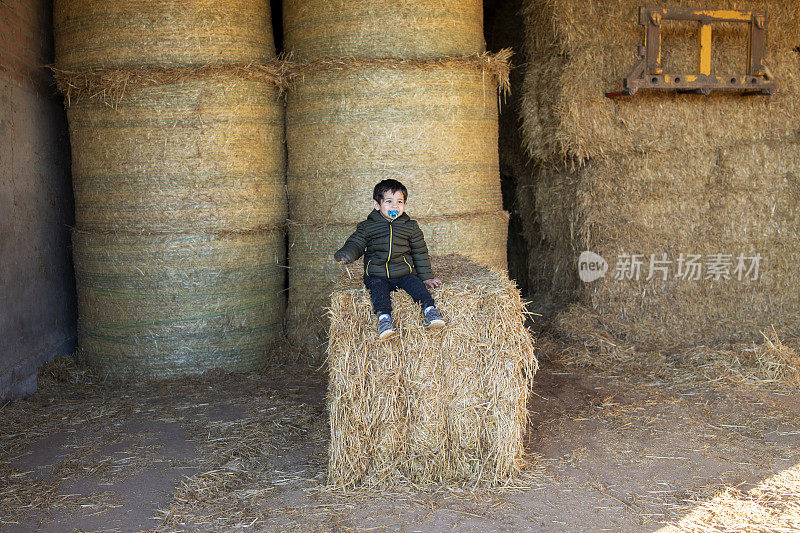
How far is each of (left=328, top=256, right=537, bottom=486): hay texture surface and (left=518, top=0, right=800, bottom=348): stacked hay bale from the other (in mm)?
2921

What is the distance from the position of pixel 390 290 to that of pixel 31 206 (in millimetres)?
3242

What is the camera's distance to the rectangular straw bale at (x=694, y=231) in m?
6.23

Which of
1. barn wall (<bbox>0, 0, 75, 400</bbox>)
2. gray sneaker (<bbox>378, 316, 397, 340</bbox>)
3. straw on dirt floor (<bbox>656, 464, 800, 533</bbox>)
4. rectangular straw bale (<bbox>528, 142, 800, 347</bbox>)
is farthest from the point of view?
rectangular straw bale (<bbox>528, 142, 800, 347</bbox>)

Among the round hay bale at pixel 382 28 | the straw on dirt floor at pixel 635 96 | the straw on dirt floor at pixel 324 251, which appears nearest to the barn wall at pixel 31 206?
the straw on dirt floor at pixel 324 251

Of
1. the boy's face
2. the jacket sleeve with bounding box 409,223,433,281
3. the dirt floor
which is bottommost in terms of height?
the dirt floor

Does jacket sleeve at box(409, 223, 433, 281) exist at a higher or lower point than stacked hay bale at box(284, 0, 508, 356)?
lower

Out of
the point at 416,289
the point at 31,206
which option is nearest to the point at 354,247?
the point at 416,289

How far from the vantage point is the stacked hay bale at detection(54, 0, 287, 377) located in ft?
17.4

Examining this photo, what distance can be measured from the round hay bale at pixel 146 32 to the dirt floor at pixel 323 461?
2.39 m

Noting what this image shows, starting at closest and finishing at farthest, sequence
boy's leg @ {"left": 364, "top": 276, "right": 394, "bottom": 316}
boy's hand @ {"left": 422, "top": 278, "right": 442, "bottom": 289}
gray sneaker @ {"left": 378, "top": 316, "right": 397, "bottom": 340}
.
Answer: gray sneaker @ {"left": 378, "top": 316, "right": 397, "bottom": 340}
boy's leg @ {"left": 364, "top": 276, "right": 394, "bottom": 316}
boy's hand @ {"left": 422, "top": 278, "right": 442, "bottom": 289}

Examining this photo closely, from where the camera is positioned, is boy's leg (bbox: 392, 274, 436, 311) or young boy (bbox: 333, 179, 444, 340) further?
young boy (bbox: 333, 179, 444, 340)

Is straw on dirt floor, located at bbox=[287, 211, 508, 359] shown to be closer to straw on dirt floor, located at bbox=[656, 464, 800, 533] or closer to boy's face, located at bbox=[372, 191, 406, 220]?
boy's face, located at bbox=[372, 191, 406, 220]

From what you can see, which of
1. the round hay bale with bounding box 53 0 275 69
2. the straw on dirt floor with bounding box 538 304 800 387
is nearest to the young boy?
the round hay bale with bounding box 53 0 275 69

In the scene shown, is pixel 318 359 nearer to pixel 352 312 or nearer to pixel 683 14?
pixel 352 312
